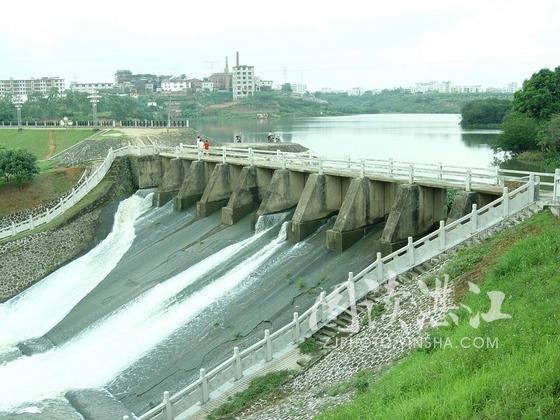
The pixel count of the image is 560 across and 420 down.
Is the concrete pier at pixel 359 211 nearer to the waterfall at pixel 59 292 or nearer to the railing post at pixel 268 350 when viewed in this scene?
the railing post at pixel 268 350

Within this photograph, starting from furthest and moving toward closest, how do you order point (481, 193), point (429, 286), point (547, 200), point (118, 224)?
point (118, 224) → point (481, 193) → point (547, 200) → point (429, 286)

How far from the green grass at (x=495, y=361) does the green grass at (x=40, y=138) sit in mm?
45242

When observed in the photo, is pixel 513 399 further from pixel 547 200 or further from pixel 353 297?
pixel 547 200

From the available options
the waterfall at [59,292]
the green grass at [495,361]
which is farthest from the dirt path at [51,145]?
the green grass at [495,361]

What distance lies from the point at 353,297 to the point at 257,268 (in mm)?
6275

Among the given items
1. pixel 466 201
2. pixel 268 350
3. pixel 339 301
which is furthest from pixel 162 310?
pixel 466 201

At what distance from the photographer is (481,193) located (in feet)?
65.8

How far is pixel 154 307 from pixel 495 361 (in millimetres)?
14325

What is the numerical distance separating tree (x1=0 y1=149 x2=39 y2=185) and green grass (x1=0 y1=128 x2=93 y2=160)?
16489mm

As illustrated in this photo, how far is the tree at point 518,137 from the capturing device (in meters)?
51.4

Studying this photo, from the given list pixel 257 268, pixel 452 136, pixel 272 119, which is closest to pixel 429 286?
pixel 257 268

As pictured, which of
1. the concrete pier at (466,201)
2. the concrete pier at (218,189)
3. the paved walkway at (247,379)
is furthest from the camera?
the concrete pier at (218,189)

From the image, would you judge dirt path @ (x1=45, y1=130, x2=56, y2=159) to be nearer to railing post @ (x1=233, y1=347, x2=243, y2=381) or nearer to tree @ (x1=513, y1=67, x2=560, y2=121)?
tree @ (x1=513, y1=67, x2=560, y2=121)

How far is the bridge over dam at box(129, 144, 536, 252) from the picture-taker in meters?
21.0
